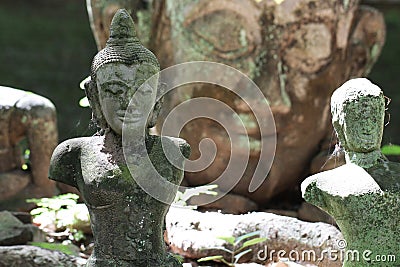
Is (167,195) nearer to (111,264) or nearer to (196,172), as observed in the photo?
(111,264)

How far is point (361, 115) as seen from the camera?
6.20 feet

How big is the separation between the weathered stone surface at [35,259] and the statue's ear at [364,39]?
1826 millimetres

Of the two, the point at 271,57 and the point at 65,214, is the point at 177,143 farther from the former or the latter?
the point at 271,57

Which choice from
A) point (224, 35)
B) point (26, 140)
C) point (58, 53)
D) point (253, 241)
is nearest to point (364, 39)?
point (224, 35)

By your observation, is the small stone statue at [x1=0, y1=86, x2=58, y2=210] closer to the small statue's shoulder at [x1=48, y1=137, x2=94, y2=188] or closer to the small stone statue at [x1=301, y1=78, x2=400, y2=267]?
the small statue's shoulder at [x1=48, y1=137, x2=94, y2=188]

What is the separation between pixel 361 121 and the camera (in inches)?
74.5

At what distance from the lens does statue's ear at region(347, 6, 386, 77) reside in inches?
140

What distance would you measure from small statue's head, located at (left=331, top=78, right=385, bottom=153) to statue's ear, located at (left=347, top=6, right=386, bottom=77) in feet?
5.45

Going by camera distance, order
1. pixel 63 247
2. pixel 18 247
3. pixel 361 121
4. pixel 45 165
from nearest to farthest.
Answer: pixel 361 121 → pixel 18 247 → pixel 63 247 → pixel 45 165

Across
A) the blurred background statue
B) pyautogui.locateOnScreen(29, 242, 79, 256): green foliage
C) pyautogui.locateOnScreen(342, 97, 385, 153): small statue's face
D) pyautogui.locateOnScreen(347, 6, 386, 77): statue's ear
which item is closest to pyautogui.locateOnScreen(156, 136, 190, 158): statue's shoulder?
pyautogui.locateOnScreen(342, 97, 385, 153): small statue's face

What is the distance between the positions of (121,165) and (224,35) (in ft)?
4.70

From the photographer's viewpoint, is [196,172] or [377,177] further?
[196,172]

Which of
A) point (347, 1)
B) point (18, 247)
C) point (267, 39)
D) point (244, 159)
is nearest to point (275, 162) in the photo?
point (244, 159)

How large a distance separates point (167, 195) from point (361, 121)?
552 millimetres
